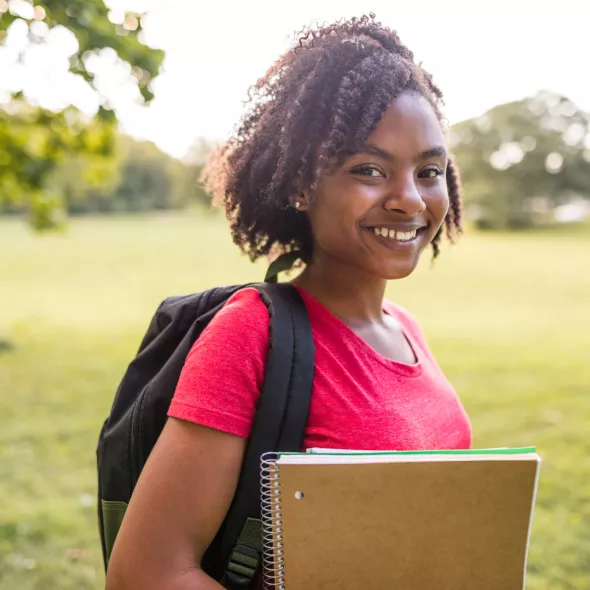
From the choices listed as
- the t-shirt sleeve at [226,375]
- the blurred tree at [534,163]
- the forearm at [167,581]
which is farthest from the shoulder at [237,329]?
the blurred tree at [534,163]

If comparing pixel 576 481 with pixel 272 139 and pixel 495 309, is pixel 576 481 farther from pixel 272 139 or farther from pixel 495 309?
pixel 495 309

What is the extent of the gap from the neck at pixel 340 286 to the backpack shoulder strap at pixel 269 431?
0.28 m

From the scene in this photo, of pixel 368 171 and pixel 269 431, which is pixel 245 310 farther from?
pixel 368 171

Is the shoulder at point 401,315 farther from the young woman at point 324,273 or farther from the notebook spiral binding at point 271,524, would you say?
the notebook spiral binding at point 271,524

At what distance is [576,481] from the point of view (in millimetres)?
4930

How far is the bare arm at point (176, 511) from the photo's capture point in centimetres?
124

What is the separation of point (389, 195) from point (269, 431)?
563 mm

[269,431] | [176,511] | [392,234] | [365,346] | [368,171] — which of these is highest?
[368,171]

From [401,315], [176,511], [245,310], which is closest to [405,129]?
[245,310]

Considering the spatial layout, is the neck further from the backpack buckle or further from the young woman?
the backpack buckle

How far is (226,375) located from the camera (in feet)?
4.24

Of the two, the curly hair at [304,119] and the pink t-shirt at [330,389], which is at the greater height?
the curly hair at [304,119]

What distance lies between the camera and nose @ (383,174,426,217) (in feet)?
4.97

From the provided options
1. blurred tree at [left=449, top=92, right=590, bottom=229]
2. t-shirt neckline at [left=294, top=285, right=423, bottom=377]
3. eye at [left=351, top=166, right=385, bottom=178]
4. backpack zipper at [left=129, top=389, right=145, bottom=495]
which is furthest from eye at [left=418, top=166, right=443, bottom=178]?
blurred tree at [left=449, top=92, right=590, bottom=229]
